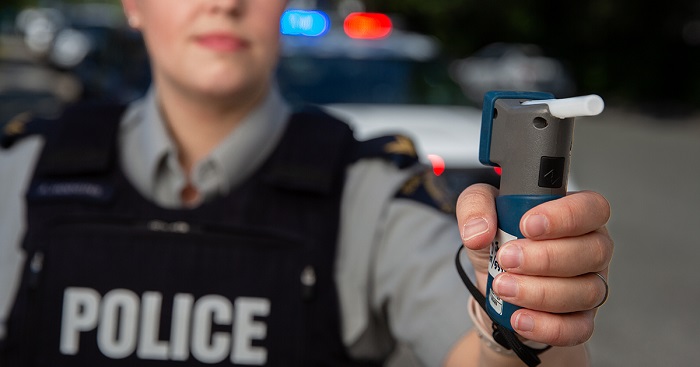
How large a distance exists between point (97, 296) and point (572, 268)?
0.91 m

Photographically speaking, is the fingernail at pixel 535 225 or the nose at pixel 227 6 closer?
the fingernail at pixel 535 225

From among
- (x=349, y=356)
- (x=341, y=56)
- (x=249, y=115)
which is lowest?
(x=349, y=356)

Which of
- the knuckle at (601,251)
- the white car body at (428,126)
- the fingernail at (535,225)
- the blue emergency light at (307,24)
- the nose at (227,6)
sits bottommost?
the knuckle at (601,251)

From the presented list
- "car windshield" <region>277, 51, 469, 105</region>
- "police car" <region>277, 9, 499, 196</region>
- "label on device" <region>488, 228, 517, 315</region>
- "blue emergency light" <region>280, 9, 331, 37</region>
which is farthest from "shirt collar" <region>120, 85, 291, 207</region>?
"blue emergency light" <region>280, 9, 331, 37</region>

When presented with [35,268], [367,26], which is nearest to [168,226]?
[35,268]

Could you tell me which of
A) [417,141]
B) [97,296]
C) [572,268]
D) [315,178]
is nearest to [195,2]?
[315,178]

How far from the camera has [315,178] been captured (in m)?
1.64

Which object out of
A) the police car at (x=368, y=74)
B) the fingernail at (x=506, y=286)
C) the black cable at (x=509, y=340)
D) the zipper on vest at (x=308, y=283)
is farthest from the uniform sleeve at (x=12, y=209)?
the police car at (x=368, y=74)

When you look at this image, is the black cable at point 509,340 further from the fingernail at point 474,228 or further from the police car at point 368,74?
the police car at point 368,74

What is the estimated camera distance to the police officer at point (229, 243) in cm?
157

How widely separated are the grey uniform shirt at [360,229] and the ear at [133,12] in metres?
0.15

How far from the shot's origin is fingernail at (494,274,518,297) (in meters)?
0.99

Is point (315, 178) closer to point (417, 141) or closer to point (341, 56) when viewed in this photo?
point (417, 141)

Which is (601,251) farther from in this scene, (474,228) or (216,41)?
(216,41)
